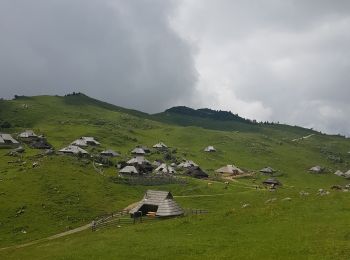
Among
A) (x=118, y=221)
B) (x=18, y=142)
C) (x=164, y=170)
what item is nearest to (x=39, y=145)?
(x=18, y=142)

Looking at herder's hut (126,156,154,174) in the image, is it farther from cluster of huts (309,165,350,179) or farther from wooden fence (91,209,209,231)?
cluster of huts (309,165,350,179)

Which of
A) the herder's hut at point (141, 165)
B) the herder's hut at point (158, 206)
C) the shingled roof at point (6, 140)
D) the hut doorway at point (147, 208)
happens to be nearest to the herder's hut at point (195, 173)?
the herder's hut at point (141, 165)

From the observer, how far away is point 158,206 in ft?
220

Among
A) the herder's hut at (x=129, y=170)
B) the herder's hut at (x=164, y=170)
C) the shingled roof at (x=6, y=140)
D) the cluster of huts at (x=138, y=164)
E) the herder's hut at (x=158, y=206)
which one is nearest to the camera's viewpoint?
the herder's hut at (x=158, y=206)

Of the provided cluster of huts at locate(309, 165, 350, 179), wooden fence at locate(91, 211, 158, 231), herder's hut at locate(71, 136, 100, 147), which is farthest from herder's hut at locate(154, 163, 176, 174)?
cluster of huts at locate(309, 165, 350, 179)

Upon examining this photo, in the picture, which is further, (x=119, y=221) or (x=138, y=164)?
(x=138, y=164)

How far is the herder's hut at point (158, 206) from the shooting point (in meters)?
64.5

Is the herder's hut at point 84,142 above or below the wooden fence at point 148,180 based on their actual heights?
above

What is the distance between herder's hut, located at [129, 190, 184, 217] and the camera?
64500mm

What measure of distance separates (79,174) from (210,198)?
29.0m

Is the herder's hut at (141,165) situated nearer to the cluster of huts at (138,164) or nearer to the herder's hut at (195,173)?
the cluster of huts at (138,164)

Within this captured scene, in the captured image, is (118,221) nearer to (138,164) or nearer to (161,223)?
(161,223)

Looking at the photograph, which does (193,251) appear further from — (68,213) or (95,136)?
(95,136)

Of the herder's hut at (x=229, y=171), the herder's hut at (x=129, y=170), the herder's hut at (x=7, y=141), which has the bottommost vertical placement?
the herder's hut at (x=129, y=170)
